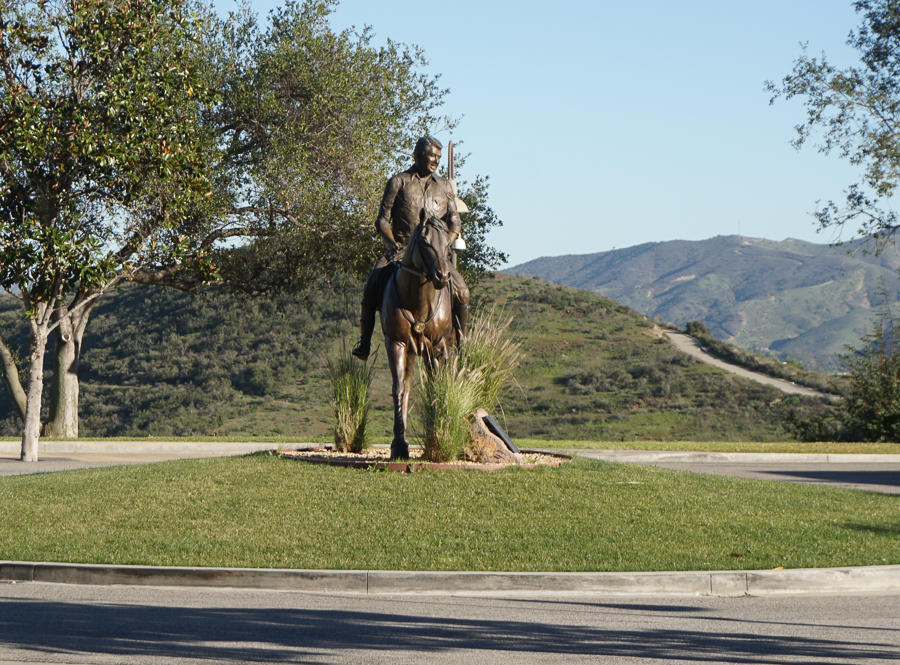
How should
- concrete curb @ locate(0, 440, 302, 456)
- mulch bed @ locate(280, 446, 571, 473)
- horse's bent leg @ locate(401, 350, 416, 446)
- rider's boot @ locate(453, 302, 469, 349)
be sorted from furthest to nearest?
concrete curb @ locate(0, 440, 302, 456) < rider's boot @ locate(453, 302, 469, 349) < horse's bent leg @ locate(401, 350, 416, 446) < mulch bed @ locate(280, 446, 571, 473)

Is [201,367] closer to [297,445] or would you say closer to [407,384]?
[297,445]

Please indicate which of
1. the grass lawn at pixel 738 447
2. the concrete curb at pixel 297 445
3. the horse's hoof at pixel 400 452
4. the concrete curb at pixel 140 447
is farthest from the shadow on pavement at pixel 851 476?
the concrete curb at pixel 140 447

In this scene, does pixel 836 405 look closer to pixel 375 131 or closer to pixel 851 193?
pixel 851 193

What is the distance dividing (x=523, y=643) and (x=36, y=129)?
1407cm

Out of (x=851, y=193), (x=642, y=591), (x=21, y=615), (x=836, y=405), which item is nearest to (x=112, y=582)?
(x=21, y=615)

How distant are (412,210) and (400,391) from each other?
2331 mm

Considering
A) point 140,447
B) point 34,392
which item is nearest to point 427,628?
point 34,392

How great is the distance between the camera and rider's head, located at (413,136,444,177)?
11930 mm

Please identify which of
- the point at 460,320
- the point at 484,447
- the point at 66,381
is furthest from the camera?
the point at 66,381

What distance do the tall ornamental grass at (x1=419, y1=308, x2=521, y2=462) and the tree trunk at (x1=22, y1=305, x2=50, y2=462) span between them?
30.6ft

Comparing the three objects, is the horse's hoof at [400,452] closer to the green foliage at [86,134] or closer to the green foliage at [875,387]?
the green foliage at [86,134]

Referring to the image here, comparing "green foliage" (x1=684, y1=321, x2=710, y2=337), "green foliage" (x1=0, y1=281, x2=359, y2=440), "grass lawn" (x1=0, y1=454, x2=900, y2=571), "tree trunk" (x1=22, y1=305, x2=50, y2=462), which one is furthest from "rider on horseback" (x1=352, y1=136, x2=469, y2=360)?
"green foliage" (x1=684, y1=321, x2=710, y2=337)

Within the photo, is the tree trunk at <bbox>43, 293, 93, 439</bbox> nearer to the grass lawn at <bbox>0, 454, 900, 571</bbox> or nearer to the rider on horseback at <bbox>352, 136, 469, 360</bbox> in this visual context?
the grass lawn at <bbox>0, 454, 900, 571</bbox>

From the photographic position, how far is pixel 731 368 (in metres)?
49.8
